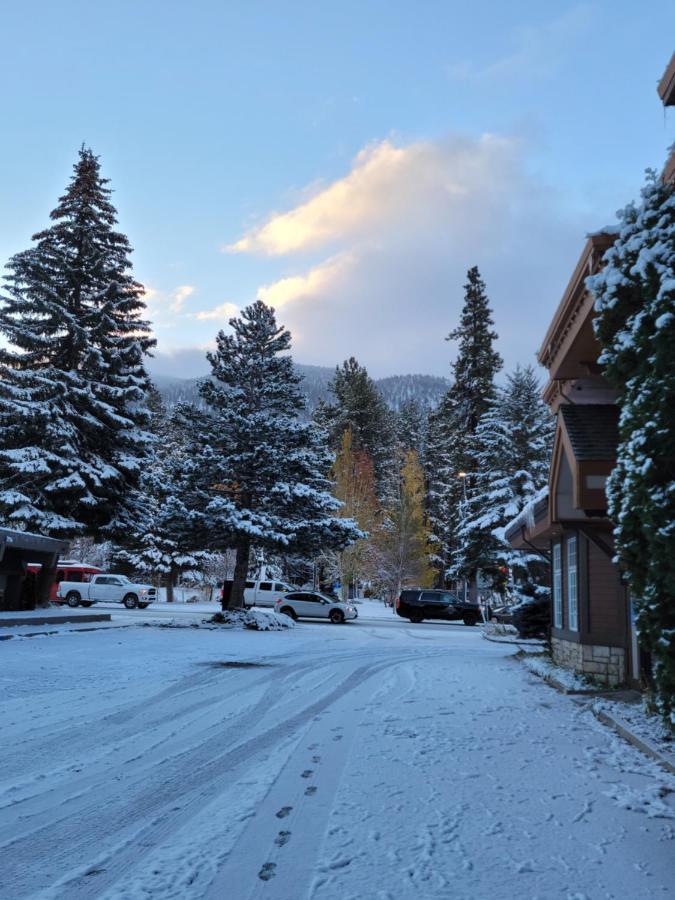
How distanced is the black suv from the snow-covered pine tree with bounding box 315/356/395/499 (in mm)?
26290

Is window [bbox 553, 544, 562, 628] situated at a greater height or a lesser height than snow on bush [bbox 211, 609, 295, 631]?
greater

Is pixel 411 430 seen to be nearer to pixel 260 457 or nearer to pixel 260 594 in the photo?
pixel 260 594

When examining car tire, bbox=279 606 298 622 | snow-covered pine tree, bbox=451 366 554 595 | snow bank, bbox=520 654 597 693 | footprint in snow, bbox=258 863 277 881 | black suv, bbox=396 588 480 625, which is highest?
snow-covered pine tree, bbox=451 366 554 595

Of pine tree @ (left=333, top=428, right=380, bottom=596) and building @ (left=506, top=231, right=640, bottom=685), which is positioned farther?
pine tree @ (left=333, top=428, right=380, bottom=596)

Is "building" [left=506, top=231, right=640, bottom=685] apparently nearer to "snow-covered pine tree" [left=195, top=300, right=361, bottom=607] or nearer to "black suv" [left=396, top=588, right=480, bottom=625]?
"snow-covered pine tree" [left=195, top=300, right=361, bottom=607]

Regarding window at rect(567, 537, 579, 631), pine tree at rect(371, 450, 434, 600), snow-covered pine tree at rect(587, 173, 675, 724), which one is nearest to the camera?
snow-covered pine tree at rect(587, 173, 675, 724)

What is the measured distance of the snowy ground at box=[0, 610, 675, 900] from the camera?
3.75 meters

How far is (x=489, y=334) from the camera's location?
42.9 meters

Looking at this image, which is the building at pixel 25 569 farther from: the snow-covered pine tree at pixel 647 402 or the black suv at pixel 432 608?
the snow-covered pine tree at pixel 647 402

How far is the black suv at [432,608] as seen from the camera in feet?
116

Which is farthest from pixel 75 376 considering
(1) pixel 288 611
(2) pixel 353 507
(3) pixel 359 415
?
(3) pixel 359 415

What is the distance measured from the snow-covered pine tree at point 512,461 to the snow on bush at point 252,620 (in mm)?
12490

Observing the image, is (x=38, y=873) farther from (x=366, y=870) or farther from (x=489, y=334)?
(x=489, y=334)

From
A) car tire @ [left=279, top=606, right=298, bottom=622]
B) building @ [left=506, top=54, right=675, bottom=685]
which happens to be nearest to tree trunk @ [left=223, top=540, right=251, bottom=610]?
car tire @ [left=279, top=606, right=298, bottom=622]
